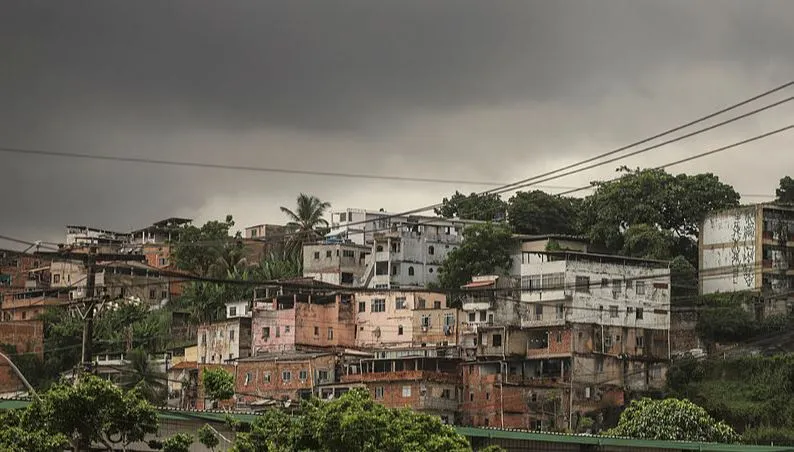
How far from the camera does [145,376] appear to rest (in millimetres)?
97125

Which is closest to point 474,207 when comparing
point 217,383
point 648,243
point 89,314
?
point 648,243

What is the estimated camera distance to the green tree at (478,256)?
326ft

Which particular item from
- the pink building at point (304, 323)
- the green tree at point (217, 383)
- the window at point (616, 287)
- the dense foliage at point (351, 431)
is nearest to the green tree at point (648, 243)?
the window at point (616, 287)

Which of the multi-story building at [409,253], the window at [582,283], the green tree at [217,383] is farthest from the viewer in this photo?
the multi-story building at [409,253]

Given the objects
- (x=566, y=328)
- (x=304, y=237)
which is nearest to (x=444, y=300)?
(x=566, y=328)

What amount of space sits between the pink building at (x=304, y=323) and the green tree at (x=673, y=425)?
28.0m

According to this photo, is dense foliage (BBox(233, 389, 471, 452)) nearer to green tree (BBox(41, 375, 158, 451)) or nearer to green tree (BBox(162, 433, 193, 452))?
green tree (BBox(162, 433, 193, 452))

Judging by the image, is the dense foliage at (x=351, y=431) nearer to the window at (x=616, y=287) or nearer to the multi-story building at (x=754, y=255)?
the window at (x=616, y=287)

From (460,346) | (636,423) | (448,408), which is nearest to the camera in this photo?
(636,423)

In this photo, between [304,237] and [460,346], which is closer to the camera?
[460,346]

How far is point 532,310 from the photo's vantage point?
3597 inches

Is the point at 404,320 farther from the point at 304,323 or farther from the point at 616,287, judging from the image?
the point at 616,287

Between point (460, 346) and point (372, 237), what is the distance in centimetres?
2432

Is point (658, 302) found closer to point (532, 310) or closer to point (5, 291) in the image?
point (532, 310)
